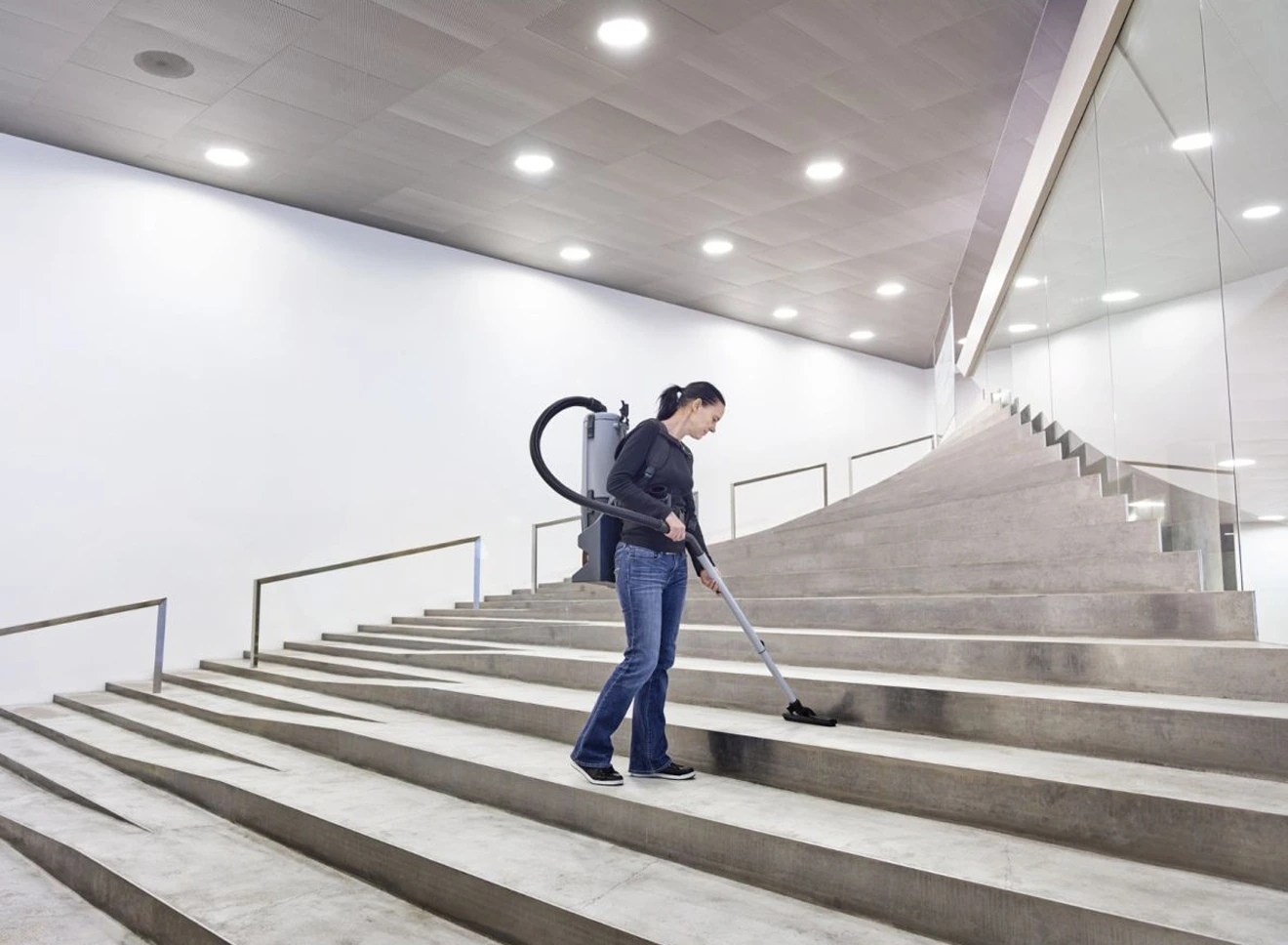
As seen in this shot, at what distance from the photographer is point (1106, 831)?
8.15 feet

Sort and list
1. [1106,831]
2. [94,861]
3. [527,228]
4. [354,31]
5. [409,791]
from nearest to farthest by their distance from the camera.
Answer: [1106,831] < [94,861] < [409,791] < [354,31] < [527,228]

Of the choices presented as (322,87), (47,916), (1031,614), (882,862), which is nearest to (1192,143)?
(1031,614)

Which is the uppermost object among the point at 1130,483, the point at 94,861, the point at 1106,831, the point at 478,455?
the point at 478,455

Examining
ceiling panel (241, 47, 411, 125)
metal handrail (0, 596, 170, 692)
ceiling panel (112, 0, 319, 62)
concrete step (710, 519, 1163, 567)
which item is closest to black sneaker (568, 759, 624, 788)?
concrete step (710, 519, 1163, 567)

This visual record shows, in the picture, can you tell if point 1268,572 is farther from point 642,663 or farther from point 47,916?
point 47,916

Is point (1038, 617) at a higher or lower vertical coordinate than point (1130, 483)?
lower

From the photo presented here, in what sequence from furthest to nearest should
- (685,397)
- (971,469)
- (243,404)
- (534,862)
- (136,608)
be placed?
(243,404) < (971,469) < (136,608) < (685,397) < (534,862)

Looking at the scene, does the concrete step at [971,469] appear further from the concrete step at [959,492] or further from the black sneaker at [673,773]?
the black sneaker at [673,773]

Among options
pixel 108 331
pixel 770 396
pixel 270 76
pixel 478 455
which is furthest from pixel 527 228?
pixel 770 396

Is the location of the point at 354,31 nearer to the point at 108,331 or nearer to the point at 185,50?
the point at 185,50

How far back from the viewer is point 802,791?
3188 mm

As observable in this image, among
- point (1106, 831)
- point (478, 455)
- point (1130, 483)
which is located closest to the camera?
point (1106, 831)

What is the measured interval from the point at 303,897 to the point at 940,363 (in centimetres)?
1182

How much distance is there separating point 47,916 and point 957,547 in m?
4.40
